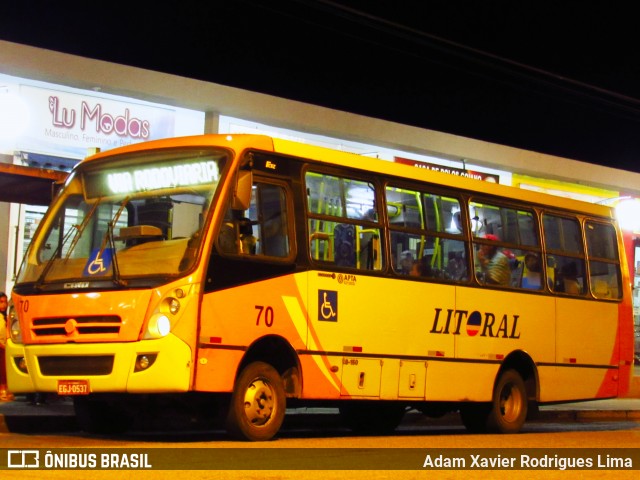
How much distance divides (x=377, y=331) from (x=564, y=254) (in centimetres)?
448

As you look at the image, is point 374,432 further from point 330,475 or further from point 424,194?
point 330,475

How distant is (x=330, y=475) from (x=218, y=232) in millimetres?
3180

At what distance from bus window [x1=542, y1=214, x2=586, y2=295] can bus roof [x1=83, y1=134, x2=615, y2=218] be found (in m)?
0.27

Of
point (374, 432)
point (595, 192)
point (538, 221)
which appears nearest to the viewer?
point (374, 432)

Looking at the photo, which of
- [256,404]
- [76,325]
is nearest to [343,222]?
[256,404]

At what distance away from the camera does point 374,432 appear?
599 inches

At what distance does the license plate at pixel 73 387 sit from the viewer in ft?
36.6

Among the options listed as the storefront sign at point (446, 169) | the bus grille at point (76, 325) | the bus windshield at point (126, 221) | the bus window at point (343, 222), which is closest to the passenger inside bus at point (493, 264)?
the bus window at point (343, 222)

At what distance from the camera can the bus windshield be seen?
1134 centimetres

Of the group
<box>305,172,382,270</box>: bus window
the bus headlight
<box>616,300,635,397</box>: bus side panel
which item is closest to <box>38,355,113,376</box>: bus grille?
the bus headlight

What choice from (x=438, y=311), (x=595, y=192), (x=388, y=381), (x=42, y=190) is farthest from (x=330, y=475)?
(x=595, y=192)

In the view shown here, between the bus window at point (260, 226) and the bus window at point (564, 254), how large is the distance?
5.48 meters

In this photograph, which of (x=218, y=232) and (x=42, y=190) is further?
(x=42, y=190)

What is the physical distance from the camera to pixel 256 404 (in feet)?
38.3
